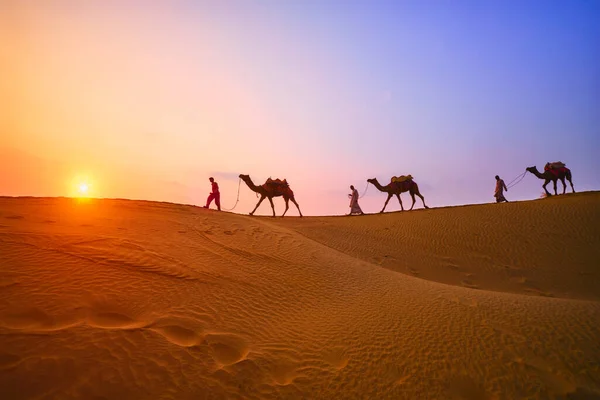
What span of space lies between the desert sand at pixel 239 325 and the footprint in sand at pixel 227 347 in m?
0.02

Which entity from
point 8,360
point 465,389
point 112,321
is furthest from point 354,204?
point 8,360

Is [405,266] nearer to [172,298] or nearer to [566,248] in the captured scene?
[566,248]

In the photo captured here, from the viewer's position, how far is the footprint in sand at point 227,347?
371 cm

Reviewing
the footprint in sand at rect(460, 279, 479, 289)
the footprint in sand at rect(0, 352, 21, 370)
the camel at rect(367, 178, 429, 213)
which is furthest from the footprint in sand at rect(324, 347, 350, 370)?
the camel at rect(367, 178, 429, 213)

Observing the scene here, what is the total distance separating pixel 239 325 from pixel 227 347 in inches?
22.9

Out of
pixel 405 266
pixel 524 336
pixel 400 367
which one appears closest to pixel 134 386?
pixel 400 367

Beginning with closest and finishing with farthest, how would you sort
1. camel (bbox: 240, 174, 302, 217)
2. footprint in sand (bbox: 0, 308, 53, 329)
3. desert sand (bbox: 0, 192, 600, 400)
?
desert sand (bbox: 0, 192, 600, 400), footprint in sand (bbox: 0, 308, 53, 329), camel (bbox: 240, 174, 302, 217)

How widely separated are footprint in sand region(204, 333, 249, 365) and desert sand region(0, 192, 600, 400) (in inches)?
0.7

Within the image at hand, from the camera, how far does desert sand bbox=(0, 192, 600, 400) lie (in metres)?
3.22

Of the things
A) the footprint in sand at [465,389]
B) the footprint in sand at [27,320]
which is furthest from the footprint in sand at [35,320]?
the footprint in sand at [465,389]

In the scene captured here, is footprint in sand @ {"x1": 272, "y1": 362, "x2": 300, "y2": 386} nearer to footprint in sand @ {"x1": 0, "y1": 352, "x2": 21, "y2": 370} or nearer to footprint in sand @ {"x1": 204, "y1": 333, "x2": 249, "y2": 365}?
footprint in sand @ {"x1": 204, "y1": 333, "x2": 249, "y2": 365}

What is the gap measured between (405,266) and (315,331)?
7.49m

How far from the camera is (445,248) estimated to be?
13.7 m

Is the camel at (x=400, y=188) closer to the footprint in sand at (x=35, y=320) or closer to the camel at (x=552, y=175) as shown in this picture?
the camel at (x=552, y=175)
